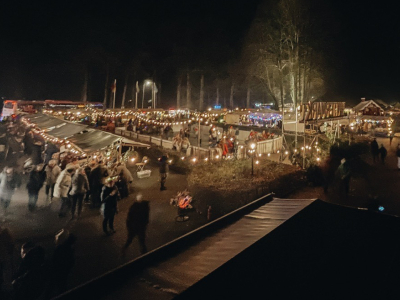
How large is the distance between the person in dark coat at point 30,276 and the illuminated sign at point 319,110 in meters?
11.2

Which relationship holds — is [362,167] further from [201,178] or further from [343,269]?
[343,269]

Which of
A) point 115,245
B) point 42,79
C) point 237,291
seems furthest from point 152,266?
point 42,79

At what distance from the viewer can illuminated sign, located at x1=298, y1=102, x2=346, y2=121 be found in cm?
1255

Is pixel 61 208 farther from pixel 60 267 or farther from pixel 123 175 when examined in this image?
pixel 60 267

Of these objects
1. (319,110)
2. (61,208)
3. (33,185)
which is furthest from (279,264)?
(319,110)

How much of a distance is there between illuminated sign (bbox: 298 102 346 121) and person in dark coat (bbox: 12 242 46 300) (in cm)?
1123

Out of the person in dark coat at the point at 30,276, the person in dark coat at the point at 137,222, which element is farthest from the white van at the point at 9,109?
the person in dark coat at the point at 30,276

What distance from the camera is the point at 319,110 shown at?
44.6 ft

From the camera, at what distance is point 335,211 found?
4754 mm

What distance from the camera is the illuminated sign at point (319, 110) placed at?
41.2 ft

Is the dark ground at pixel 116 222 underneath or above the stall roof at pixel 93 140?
underneath

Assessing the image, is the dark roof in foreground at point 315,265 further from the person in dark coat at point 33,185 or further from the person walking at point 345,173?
the person in dark coat at point 33,185

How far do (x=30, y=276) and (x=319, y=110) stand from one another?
13.0m

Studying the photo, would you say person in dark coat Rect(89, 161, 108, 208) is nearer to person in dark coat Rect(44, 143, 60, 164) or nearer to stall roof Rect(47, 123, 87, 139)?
person in dark coat Rect(44, 143, 60, 164)
